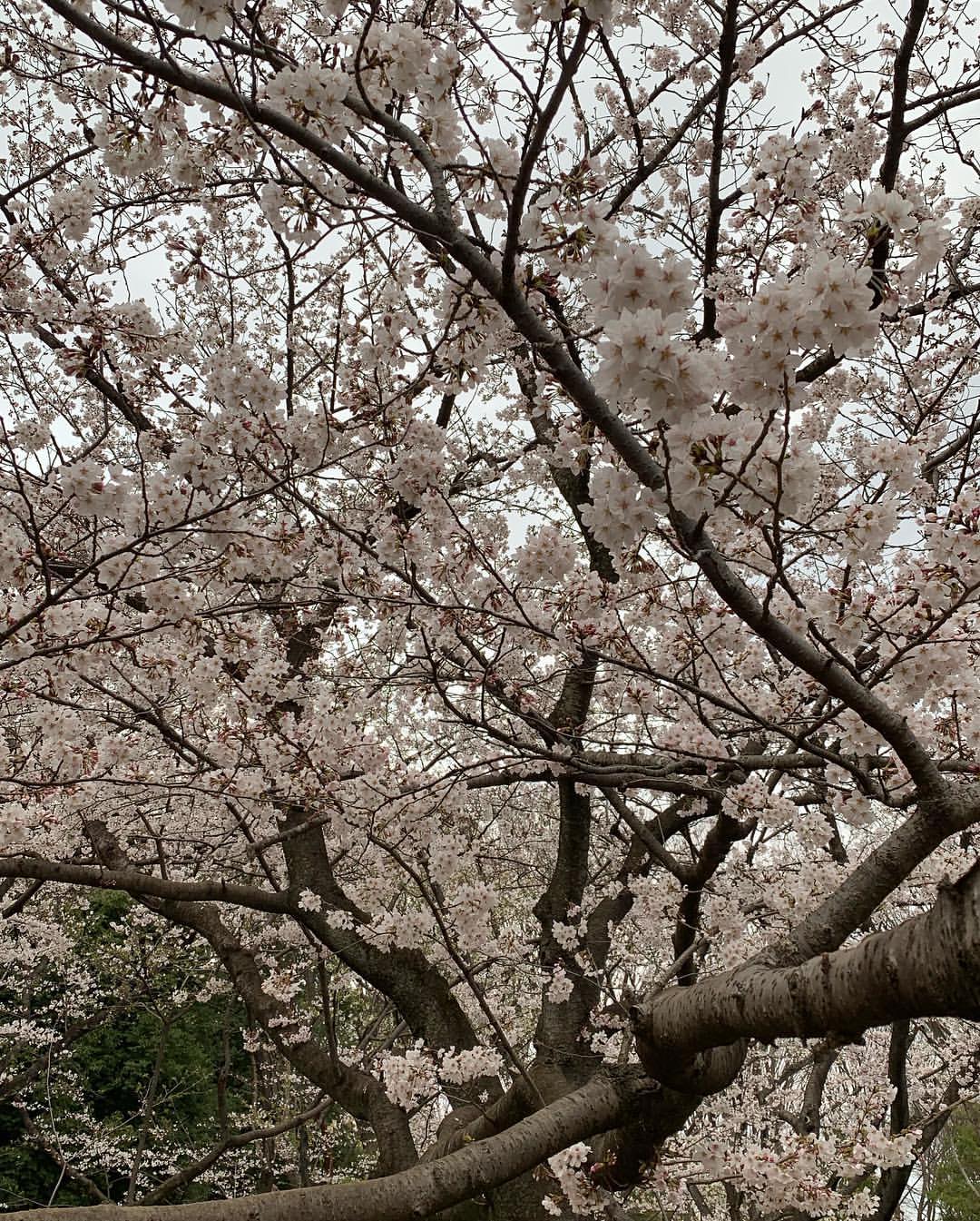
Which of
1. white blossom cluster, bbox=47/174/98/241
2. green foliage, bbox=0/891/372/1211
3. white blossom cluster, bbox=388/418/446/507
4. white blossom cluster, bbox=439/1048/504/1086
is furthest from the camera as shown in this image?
green foliage, bbox=0/891/372/1211

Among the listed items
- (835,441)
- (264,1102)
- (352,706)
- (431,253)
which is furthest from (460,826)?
(264,1102)

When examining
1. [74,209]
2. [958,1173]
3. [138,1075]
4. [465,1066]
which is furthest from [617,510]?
[958,1173]

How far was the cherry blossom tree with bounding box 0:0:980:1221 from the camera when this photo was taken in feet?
5.89

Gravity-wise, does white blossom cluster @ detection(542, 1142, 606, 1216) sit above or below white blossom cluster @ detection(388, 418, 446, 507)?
below

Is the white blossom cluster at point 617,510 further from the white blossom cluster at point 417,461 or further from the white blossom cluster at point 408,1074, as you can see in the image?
the white blossom cluster at point 408,1074

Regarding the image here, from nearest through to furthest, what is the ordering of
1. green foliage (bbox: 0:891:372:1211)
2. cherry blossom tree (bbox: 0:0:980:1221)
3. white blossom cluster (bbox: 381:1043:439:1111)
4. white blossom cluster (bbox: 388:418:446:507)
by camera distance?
cherry blossom tree (bbox: 0:0:980:1221)
white blossom cluster (bbox: 388:418:446:507)
white blossom cluster (bbox: 381:1043:439:1111)
green foliage (bbox: 0:891:372:1211)

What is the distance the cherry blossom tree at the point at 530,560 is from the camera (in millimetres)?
1796

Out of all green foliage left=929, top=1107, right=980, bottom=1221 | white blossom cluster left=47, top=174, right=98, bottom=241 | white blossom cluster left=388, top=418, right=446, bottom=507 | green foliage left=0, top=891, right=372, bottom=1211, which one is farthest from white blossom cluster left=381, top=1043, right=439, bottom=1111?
green foliage left=929, top=1107, right=980, bottom=1221

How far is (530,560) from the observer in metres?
3.11

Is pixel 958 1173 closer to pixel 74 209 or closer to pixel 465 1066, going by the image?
pixel 465 1066

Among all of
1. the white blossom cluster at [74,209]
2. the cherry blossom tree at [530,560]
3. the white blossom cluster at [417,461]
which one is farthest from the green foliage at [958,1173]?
the white blossom cluster at [74,209]

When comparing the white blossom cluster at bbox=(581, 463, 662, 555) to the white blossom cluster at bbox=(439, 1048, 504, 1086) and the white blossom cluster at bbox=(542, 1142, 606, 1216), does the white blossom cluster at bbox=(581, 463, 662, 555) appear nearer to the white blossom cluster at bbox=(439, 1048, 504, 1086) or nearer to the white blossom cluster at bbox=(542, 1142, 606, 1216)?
the white blossom cluster at bbox=(542, 1142, 606, 1216)

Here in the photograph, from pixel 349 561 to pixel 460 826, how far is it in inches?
172

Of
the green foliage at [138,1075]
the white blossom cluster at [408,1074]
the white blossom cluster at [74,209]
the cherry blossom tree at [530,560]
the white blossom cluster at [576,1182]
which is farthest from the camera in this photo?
the green foliage at [138,1075]
